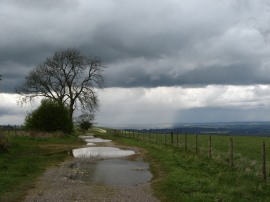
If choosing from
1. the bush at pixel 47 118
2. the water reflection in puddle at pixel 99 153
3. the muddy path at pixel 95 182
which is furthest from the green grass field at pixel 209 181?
the bush at pixel 47 118

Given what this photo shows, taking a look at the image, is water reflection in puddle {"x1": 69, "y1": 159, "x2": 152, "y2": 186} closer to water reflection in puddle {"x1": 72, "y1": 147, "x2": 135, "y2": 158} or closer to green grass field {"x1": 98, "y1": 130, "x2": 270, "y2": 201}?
green grass field {"x1": 98, "y1": 130, "x2": 270, "y2": 201}

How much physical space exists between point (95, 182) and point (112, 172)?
10.8ft

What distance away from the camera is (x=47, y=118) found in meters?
52.6

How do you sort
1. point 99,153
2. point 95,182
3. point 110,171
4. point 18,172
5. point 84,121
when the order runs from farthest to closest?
point 84,121
point 99,153
point 110,171
point 18,172
point 95,182

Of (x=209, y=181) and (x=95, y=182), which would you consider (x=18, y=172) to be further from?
(x=209, y=181)

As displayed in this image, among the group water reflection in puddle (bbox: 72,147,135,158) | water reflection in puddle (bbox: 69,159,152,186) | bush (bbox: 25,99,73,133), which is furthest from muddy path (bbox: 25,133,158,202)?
bush (bbox: 25,99,73,133)

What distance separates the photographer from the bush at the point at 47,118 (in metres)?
52.3

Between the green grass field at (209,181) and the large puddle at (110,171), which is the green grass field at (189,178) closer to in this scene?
the green grass field at (209,181)

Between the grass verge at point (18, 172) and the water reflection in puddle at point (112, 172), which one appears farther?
the water reflection in puddle at point (112, 172)

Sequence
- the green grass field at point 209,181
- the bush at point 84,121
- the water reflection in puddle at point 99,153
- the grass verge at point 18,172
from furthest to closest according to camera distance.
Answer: the bush at point 84,121 < the water reflection in puddle at point 99,153 < the grass verge at point 18,172 < the green grass field at point 209,181

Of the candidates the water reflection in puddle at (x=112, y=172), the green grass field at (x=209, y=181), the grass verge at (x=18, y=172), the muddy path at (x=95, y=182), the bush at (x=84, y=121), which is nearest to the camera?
the muddy path at (x=95, y=182)

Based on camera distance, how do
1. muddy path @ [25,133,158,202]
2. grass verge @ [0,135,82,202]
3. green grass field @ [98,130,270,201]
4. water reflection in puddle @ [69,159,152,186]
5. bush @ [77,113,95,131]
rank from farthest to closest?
bush @ [77,113,95,131], water reflection in puddle @ [69,159,152,186], grass verge @ [0,135,82,202], green grass field @ [98,130,270,201], muddy path @ [25,133,158,202]

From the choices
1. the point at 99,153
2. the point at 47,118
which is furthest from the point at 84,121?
the point at 99,153

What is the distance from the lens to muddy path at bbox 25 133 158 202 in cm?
1302
